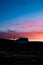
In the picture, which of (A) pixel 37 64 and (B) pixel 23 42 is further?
(B) pixel 23 42

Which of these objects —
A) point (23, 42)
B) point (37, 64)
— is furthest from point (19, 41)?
point (37, 64)

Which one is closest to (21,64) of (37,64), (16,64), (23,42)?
(16,64)

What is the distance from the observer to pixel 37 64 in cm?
1571

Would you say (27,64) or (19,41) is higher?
(19,41)

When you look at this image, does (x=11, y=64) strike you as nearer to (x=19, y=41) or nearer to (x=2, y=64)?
(x=2, y=64)

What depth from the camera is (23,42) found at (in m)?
56.3

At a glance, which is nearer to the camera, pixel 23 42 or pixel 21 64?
pixel 21 64

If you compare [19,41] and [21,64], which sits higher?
[19,41]

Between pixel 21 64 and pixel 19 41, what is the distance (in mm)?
41255

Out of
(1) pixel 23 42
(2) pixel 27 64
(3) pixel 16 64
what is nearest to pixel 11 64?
(3) pixel 16 64

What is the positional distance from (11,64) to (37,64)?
2.24m

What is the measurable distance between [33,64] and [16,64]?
4.77ft

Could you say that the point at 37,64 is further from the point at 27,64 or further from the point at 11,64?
the point at 11,64

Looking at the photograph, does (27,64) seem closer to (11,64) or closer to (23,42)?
(11,64)
